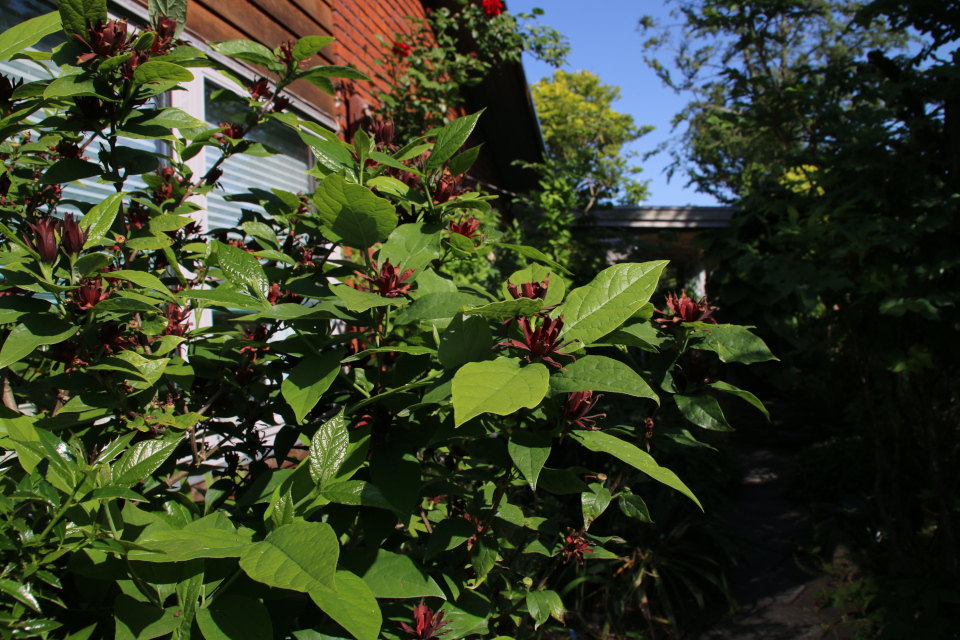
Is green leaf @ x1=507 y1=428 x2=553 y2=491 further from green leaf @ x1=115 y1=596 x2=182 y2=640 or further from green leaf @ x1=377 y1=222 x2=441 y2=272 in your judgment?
green leaf @ x1=115 y1=596 x2=182 y2=640

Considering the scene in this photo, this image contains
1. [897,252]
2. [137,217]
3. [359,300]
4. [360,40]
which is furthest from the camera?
[360,40]

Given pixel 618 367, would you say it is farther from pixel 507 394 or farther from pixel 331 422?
pixel 331 422

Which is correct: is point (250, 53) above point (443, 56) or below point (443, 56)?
below

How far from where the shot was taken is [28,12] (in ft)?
7.69

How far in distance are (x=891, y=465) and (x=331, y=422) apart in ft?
11.7

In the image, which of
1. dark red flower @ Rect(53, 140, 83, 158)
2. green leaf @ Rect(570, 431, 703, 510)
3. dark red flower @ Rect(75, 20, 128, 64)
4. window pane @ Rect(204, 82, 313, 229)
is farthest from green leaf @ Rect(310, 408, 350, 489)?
window pane @ Rect(204, 82, 313, 229)

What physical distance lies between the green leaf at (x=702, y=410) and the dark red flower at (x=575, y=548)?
326mm

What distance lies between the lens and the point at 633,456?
732 millimetres

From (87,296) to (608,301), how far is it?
33.1 inches

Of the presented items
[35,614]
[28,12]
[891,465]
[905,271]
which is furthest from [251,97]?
[891,465]

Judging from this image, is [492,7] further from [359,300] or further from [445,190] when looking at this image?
[359,300]

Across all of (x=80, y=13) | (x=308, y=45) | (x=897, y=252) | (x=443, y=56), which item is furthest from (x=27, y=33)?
(x=443, y=56)

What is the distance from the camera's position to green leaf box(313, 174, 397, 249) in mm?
854

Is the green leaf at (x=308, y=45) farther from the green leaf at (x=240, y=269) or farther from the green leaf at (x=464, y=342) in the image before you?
the green leaf at (x=464, y=342)
